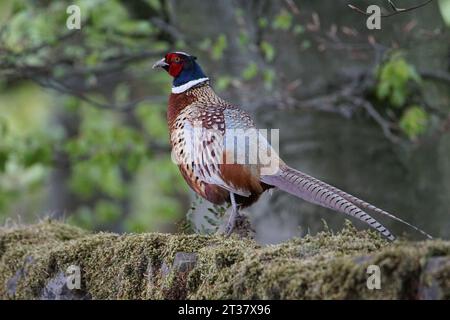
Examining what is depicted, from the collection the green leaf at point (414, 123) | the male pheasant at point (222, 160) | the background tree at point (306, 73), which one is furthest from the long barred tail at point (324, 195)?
the green leaf at point (414, 123)

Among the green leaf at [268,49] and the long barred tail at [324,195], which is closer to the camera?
the long barred tail at [324,195]

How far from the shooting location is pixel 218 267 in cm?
317

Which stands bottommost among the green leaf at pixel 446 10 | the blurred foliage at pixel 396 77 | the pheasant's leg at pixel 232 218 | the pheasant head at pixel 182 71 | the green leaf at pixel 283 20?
the pheasant's leg at pixel 232 218

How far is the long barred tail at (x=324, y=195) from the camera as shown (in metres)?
3.55

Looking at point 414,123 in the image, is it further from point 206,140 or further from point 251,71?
point 206,140

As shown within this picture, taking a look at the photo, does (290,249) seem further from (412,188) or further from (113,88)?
(113,88)

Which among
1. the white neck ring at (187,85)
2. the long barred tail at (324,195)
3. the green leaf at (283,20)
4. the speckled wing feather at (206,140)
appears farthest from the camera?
the green leaf at (283,20)

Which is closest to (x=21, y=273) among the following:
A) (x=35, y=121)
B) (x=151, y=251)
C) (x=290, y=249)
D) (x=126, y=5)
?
(x=151, y=251)

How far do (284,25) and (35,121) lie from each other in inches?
435

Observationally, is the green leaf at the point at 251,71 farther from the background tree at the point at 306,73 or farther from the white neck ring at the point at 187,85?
the white neck ring at the point at 187,85

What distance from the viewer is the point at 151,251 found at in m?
3.53

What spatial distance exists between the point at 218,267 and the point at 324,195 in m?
0.87

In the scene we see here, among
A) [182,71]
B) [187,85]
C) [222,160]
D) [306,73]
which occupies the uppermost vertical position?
[306,73]

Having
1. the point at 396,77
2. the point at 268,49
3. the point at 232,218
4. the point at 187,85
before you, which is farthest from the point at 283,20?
the point at 232,218
